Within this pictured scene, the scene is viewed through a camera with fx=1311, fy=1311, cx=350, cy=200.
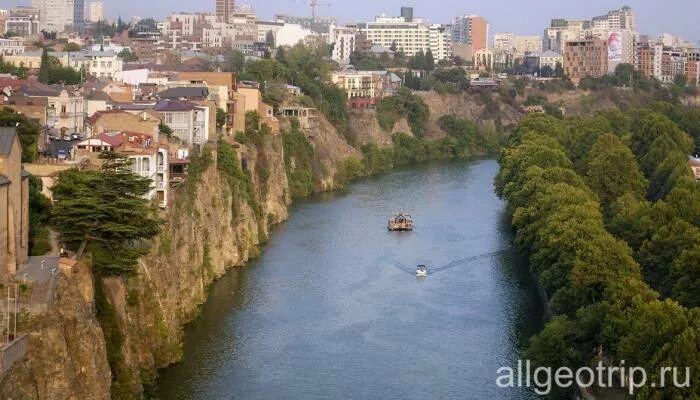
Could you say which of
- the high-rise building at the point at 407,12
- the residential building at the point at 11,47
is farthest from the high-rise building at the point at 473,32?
the residential building at the point at 11,47

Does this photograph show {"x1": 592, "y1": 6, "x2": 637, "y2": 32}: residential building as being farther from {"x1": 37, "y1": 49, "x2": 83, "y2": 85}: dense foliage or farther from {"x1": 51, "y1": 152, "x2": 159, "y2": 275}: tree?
{"x1": 51, "y1": 152, "x2": 159, "y2": 275}: tree

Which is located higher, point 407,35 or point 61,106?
point 407,35

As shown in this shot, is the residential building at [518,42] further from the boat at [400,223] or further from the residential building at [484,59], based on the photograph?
the boat at [400,223]

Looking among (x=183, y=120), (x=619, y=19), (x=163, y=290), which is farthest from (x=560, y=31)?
(x=163, y=290)

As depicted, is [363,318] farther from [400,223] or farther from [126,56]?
[126,56]

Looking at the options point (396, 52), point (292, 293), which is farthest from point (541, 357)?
point (396, 52)

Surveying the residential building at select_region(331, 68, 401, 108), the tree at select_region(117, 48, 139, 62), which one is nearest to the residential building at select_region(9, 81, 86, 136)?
the tree at select_region(117, 48, 139, 62)

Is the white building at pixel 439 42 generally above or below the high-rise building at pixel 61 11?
below

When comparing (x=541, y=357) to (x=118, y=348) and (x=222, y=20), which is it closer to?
(x=118, y=348)
